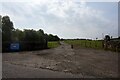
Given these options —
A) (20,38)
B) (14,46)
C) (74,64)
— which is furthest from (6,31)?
(74,64)

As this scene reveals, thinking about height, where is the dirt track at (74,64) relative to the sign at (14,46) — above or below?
below

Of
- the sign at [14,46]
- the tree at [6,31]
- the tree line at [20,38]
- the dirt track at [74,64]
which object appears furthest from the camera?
the tree line at [20,38]

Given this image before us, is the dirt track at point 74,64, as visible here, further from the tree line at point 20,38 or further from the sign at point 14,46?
the tree line at point 20,38

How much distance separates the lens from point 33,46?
53.8m

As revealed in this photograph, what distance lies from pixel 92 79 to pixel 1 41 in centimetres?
3713

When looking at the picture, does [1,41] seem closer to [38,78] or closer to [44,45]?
[44,45]

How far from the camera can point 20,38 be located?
52875 millimetres

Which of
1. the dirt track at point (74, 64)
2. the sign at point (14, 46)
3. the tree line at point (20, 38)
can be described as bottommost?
the dirt track at point (74, 64)

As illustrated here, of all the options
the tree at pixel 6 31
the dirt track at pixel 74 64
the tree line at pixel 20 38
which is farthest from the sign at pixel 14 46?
the dirt track at pixel 74 64

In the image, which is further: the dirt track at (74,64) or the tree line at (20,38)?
the tree line at (20,38)

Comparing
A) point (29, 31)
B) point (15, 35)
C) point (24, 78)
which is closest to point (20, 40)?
point (15, 35)

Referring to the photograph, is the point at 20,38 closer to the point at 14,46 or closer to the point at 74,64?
the point at 14,46

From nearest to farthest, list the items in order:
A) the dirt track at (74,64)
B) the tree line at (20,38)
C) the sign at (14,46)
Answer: the dirt track at (74,64)
the sign at (14,46)
the tree line at (20,38)

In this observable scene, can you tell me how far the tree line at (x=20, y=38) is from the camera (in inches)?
1919
